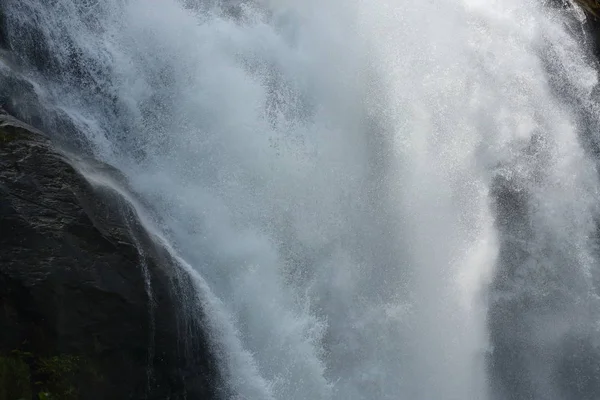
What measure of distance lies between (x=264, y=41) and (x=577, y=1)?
874 cm

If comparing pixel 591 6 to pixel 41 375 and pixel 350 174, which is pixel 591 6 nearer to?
pixel 350 174

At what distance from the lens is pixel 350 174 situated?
34.9 feet

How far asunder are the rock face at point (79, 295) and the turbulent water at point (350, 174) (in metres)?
0.82

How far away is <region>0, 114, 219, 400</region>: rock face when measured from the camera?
6.07 m

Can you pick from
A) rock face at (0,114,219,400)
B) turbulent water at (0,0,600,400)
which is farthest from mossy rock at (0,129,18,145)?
turbulent water at (0,0,600,400)

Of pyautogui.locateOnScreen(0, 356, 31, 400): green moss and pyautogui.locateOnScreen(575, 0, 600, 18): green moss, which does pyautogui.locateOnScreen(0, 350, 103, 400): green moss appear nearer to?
pyautogui.locateOnScreen(0, 356, 31, 400): green moss

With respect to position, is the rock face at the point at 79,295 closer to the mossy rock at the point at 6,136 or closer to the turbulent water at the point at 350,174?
the mossy rock at the point at 6,136

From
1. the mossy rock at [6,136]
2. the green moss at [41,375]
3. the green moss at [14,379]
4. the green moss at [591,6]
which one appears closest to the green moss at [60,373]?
the green moss at [41,375]

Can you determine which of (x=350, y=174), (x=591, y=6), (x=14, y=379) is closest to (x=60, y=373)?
(x=14, y=379)

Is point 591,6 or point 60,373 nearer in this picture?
point 60,373

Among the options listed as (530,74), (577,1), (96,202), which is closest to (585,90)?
(530,74)

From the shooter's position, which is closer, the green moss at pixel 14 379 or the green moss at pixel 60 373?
the green moss at pixel 14 379

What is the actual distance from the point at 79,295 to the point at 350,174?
539cm

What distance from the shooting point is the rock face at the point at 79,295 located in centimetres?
607
